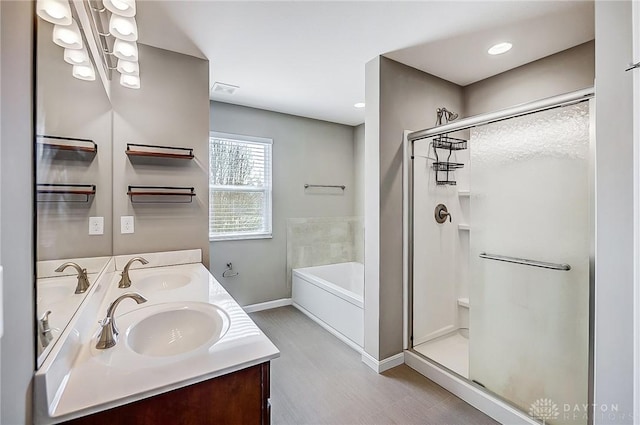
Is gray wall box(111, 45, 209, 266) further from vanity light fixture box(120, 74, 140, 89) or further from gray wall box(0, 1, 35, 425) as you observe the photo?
gray wall box(0, 1, 35, 425)

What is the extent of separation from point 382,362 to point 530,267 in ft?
4.24

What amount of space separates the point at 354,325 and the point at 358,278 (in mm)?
1292

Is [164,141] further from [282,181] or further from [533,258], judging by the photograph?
[533,258]

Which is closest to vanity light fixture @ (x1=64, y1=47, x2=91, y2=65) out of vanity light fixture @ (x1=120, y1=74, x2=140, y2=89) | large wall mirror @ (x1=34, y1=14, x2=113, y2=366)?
large wall mirror @ (x1=34, y1=14, x2=113, y2=366)

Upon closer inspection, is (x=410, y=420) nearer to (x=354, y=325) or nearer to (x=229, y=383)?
(x=354, y=325)

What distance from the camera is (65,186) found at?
43.4 inches

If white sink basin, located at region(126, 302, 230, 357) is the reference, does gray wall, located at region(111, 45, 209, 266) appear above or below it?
above

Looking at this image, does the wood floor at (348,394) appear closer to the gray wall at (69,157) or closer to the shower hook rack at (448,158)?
the gray wall at (69,157)

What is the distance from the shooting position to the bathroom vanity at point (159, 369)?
75 centimetres

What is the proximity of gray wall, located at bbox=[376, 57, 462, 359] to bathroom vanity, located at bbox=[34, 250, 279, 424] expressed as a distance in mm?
1439

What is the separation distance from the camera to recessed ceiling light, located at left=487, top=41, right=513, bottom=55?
218cm

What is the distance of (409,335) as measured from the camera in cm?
251

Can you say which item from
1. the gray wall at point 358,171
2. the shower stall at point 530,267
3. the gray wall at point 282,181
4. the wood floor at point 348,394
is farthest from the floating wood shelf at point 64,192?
the gray wall at point 358,171

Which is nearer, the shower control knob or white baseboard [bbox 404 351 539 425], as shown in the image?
white baseboard [bbox 404 351 539 425]
